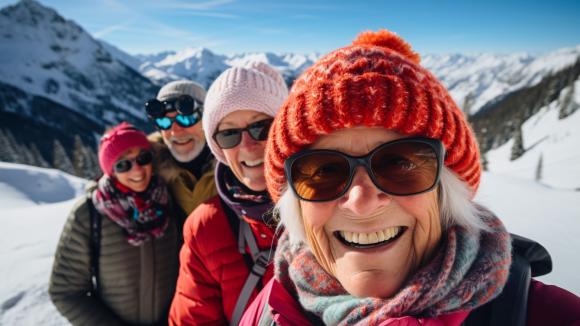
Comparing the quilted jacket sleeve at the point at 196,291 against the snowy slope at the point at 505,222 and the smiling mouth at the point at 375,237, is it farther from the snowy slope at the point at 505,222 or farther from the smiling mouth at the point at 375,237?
the snowy slope at the point at 505,222

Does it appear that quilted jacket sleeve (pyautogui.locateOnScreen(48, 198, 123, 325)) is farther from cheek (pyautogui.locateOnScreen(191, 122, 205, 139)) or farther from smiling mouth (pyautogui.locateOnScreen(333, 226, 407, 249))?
smiling mouth (pyautogui.locateOnScreen(333, 226, 407, 249))

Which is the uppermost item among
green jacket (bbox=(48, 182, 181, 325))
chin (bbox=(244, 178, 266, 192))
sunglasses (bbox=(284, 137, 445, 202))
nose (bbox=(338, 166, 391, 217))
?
sunglasses (bbox=(284, 137, 445, 202))

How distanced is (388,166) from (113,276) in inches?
107

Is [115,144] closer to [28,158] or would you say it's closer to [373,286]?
[373,286]

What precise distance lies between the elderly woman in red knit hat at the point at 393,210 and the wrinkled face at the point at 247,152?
0.66 meters

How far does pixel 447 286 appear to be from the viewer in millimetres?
1045

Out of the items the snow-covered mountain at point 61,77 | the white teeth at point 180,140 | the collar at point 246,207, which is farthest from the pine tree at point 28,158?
the collar at point 246,207

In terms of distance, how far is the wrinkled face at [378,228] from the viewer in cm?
119

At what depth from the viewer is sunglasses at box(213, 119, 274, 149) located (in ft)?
6.78

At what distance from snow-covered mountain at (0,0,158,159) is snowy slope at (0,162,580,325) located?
96.9m

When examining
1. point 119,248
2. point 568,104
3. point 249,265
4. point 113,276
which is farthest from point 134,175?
point 568,104

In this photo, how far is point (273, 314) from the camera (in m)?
1.35

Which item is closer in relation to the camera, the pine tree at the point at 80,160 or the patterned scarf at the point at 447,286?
the patterned scarf at the point at 447,286

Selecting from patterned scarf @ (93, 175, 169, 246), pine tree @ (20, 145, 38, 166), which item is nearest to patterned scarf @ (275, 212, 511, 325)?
patterned scarf @ (93, 175, 169, 246)
